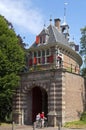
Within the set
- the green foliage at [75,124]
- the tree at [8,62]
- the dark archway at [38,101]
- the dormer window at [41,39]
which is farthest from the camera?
the dormer window at [41,39]

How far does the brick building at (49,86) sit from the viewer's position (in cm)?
3058

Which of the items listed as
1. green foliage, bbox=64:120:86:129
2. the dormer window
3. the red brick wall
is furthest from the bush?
the dormer window

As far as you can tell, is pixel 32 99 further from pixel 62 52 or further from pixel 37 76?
pixel 62 52

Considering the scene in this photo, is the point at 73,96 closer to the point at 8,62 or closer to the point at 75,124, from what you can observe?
the point at 75,124

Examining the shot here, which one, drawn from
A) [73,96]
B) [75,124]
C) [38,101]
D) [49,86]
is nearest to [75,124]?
[75,124]

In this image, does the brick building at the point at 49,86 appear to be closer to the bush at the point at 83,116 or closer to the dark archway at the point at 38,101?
the dark archway at the point at 38,101

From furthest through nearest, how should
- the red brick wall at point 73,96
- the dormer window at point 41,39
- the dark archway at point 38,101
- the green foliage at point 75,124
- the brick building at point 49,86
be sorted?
the dormer window at point 41,39 < the dark archway at point 38,101 < the red brick wall at point 73,96 < the brick building at point 49,86 < the green foliage at point 75,124

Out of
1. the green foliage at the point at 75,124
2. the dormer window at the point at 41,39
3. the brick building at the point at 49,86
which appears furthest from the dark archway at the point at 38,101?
the dormer window at the point at 41,39

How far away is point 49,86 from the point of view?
31438mm

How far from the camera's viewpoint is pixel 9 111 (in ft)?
127

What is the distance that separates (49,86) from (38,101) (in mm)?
5121

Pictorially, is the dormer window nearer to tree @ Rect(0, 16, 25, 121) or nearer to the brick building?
the brick building

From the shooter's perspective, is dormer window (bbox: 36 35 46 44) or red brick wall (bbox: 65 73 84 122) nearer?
red brick wall (bbox: 65 73 84 122)

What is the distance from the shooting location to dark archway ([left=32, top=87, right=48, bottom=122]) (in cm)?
3519
